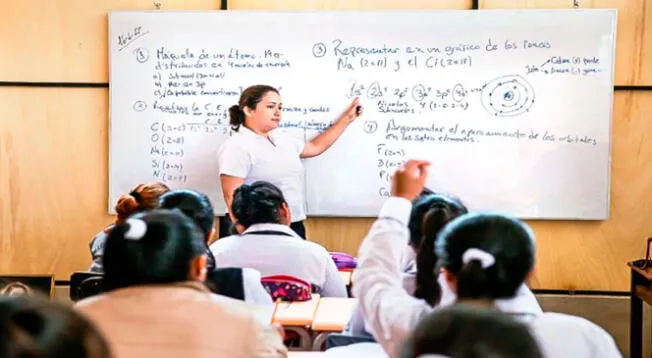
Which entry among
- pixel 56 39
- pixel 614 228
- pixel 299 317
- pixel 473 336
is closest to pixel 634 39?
pixel 614 228

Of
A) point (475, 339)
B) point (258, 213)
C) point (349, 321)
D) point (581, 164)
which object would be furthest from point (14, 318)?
point (581, 164)

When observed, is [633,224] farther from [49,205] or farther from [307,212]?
[49,205]

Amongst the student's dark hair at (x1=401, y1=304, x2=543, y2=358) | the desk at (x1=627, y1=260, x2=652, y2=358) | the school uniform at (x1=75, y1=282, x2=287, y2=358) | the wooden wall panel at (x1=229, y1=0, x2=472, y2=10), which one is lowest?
the desk at (x1=627, y1=260, x2=652, y2=358)

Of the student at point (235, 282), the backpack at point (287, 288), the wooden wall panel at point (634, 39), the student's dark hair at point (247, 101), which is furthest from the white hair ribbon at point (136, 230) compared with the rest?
the wooden wall panel at point (634, 39)

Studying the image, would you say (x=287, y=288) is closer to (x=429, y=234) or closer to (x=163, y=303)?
(x=429, y=234)

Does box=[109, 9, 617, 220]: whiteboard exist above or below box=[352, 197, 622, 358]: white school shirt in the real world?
above

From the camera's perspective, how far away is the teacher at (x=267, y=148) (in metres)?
4.58

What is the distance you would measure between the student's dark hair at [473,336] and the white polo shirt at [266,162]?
11.6 feet

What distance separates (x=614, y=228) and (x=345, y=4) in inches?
78.0

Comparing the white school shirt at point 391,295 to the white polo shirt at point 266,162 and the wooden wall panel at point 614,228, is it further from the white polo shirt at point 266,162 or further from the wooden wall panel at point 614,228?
the wooden wall panel at point 614,228

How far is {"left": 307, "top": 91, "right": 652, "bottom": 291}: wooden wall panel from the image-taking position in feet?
15.3

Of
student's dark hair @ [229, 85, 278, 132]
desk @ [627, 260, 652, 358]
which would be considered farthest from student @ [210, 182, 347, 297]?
desk @ [627, 260, 652, 358]

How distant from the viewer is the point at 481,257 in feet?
5.23

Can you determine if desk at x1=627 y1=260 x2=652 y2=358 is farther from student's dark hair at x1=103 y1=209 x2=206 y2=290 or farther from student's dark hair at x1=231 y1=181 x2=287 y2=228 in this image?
student's dark hair at x1=103 y1=209 x2=206 y2=290
